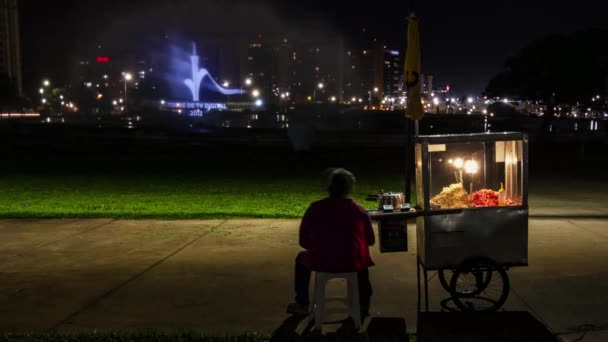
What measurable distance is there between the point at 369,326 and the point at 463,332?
0.86m

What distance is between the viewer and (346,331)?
19.3ft

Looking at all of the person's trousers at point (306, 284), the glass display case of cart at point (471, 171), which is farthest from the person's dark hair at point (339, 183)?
the glass display case of cart at point (471, 171)

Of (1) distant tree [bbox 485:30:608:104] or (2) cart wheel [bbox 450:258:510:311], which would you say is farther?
(1) distant tree [bbox 485:30:608:104]

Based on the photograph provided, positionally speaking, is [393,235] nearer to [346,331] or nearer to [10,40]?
[346,331]

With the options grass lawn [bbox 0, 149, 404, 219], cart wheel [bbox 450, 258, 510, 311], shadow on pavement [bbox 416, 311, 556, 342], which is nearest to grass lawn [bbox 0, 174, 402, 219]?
grass lawn [bbox 0, 149, 404, 219]

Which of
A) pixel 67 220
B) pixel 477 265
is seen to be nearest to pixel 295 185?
pixel 67 220

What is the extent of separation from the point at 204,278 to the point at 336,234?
9.07 feet

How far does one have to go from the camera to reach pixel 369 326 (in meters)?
6.02

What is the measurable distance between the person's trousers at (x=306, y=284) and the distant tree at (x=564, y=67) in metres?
53.3

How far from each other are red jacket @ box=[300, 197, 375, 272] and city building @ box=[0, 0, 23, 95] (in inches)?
6893

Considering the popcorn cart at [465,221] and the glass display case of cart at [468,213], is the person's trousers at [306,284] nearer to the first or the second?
the popcorn cart at [465,221]

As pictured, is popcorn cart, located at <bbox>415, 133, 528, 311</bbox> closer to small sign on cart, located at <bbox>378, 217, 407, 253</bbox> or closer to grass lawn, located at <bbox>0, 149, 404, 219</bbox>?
small sign on cart, located at <bbox>378, 217, 407, 253</bbox>

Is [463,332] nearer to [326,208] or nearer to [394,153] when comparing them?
[326,208]

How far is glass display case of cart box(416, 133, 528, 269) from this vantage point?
6281mm
